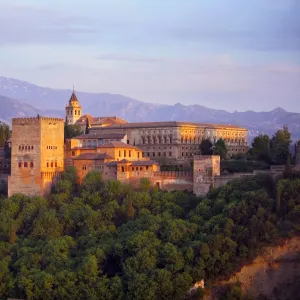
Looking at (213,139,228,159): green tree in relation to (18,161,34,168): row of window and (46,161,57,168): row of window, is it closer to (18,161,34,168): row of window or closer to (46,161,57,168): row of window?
(46,161,57,168): row of window

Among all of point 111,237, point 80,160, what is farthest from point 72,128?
point 111,237

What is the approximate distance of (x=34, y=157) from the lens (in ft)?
147

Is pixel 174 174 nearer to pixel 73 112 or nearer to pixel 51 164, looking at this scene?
pixel 51 164

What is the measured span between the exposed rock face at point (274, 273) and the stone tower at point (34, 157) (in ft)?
42.9

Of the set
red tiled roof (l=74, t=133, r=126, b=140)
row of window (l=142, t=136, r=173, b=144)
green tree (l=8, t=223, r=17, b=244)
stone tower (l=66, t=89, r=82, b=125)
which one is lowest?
green tree (l=8, t=223, r=17, b=244)

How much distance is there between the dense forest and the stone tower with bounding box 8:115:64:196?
3.50 feet

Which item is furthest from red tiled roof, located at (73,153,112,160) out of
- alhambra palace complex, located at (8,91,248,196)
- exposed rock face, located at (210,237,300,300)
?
exposed rock face, located at (210,237,300,300)

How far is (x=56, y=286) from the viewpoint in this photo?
36344mm

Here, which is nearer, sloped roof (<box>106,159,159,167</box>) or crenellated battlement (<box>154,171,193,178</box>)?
crenellated battlement (<box>154,171,193,178</box>)

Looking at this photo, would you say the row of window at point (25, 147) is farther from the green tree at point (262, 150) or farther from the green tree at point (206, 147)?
the green tree at point (262, 150)

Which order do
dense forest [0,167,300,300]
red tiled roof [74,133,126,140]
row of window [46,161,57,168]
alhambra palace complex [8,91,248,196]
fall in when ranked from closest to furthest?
dense forest [0,167,300,300] → alhambra palace complex [8,91,248,196] → row of window [46,161,57,168] → red tiled roof [74,133,126,140]

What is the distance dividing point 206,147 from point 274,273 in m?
17.2

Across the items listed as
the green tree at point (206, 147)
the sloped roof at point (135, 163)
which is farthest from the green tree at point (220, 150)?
the sloped roof at point (135, 163)

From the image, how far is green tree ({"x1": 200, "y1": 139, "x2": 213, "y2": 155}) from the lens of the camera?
174 feet
